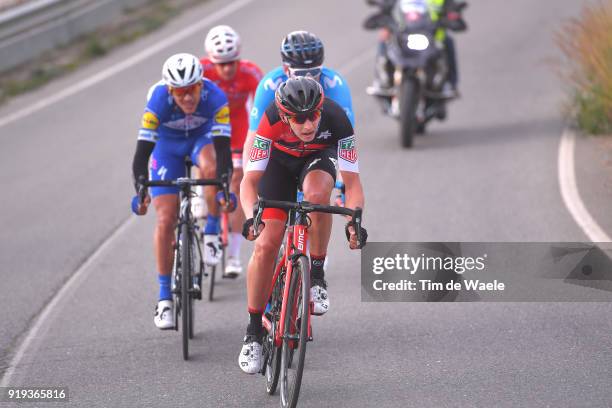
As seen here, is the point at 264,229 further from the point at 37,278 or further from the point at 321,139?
the point at 37,278

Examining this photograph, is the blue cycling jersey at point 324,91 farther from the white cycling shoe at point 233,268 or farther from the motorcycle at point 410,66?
the motorcycle at point 410,66

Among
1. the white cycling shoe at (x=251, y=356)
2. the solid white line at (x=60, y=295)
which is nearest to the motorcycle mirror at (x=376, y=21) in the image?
the solid white line at (x=60, y=295)

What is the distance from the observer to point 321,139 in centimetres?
722

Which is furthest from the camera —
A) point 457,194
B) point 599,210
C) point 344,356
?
point 457,194

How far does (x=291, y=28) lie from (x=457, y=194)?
10.3 m

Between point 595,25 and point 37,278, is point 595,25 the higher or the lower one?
the higher one

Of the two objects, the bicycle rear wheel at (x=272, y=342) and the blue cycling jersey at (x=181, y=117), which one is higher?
the blue cycling jersey at (x=181, y=117)

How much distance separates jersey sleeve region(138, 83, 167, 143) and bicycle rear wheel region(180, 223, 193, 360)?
2.43ft

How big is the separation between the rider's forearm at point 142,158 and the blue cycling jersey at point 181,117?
0.14 ft

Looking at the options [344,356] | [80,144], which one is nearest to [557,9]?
[80,144]

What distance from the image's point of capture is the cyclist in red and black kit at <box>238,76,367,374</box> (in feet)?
23.0

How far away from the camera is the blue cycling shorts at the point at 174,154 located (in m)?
8.88

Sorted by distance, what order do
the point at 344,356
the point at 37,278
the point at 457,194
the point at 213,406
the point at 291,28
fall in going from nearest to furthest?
the point at 213,406
the point at 344,356
the point at 37,278
the point at 457,194
the point at 291,28

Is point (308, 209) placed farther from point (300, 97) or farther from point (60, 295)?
point (60, 295)
